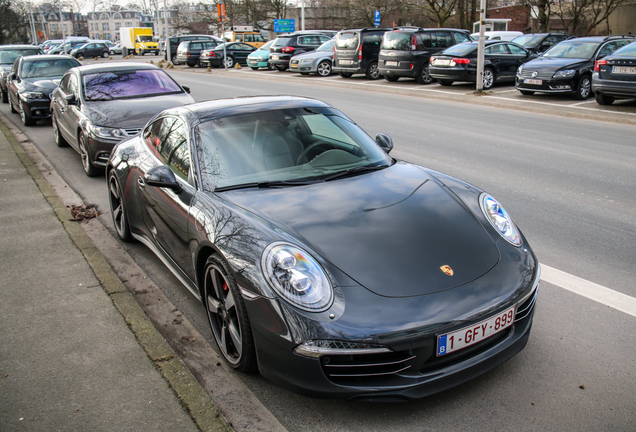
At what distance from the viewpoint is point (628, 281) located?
4031 millimetres

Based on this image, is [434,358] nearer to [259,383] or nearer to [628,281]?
[259,383]

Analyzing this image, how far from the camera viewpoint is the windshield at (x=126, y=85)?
857cm

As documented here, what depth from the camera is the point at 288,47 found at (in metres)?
28.3

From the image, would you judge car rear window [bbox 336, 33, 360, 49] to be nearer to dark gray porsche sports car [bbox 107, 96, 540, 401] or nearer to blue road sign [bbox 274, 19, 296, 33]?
dark gray porsche sports car [bbox 107, 96, 540, 401]

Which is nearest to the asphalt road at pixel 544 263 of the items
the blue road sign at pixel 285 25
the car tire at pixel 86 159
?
the car tire at pixel 86 159

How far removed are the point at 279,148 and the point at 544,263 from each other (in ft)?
7.63

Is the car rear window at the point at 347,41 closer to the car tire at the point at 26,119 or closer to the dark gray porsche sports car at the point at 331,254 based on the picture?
the car tire at the point at 26,119

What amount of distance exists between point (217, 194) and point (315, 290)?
115cm

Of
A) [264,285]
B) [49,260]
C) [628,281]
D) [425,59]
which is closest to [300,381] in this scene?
[264,285]

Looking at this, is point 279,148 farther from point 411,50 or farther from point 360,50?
point 360,50

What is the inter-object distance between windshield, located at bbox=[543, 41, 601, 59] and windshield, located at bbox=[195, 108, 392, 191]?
1362cm

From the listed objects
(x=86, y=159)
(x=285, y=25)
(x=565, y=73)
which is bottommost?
(x=86, y=159)

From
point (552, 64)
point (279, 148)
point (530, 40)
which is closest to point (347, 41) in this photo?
point (530, 40)

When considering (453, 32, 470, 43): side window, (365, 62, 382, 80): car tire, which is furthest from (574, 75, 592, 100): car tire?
(365, 62, 382, 80): car tire
